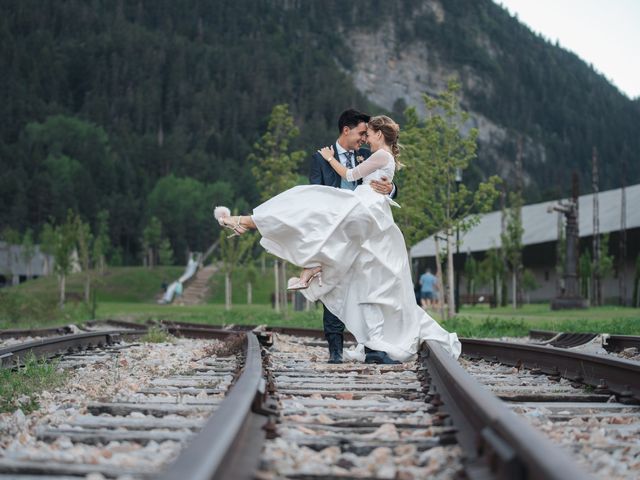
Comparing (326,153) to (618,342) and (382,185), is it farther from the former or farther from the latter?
(618,342)

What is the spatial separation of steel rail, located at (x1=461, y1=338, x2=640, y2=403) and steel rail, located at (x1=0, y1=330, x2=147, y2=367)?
3.92m

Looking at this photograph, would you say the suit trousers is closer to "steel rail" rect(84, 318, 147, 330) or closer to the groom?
the groom

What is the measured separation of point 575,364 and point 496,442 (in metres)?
3.65

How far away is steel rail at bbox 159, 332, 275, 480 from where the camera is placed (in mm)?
2393

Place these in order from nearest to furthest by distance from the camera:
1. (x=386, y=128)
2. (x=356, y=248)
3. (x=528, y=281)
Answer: (x=356, y=248)
(x=386, y=128)
(x=528, y=281)

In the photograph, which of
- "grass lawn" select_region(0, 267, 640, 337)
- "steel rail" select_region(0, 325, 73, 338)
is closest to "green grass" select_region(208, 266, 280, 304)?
"grass lawn" select_region(0, 267, 640, 337)

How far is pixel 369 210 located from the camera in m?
6.88

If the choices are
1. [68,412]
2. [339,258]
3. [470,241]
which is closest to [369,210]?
[339,258]

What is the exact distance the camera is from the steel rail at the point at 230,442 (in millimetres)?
2393

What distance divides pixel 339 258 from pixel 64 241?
33193 mm

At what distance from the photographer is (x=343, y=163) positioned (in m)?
7.40

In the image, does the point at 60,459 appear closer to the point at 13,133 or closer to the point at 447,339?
the point at 447,339

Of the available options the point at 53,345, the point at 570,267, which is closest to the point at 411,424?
the point at 53,345

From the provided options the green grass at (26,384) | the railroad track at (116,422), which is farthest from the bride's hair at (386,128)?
the green grass at (26,384)
